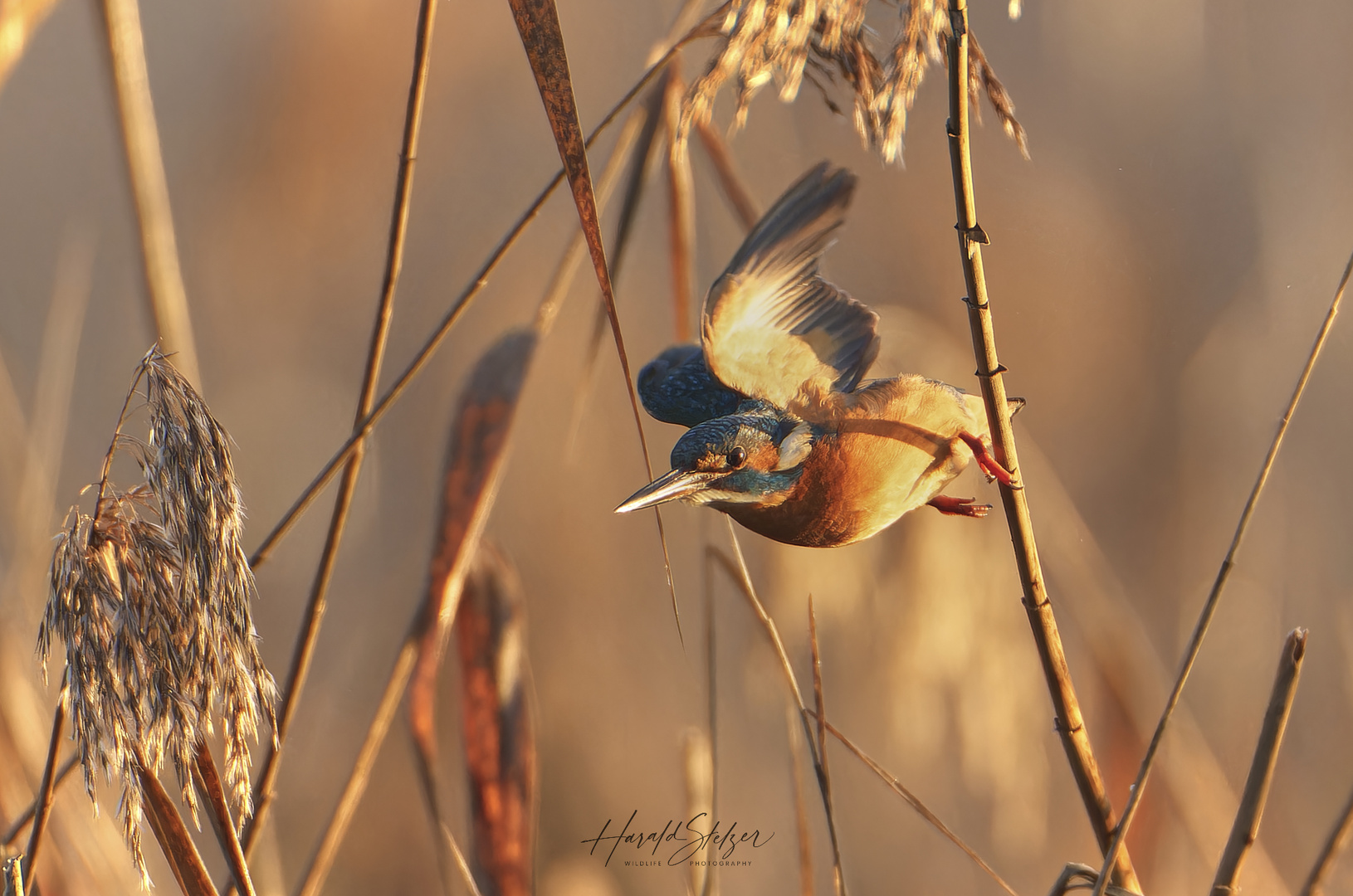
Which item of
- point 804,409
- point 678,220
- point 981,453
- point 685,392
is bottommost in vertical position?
point 981,453

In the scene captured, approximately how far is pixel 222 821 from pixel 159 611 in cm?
18

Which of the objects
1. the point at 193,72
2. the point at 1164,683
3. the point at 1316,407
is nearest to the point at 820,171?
the point at 1164,683

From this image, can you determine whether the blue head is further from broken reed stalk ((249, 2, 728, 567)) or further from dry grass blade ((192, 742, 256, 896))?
dry grass blade ((192, 742, 256, 896))

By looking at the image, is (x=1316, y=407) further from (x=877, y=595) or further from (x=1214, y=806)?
(x=877, y=595)

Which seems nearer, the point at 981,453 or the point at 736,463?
the point at 736,463

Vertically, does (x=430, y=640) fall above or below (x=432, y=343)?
below

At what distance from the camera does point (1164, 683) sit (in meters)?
1.59

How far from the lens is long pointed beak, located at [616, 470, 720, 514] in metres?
0.82

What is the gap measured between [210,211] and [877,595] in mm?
1481

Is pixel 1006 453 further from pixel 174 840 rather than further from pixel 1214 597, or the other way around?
pixel 174 840

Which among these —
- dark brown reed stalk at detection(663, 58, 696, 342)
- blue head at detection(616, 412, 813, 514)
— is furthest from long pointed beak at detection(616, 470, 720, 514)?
dark brown reed stalk at detection(663, 58, 696, 342)

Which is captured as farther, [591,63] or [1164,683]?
→ [591,63]

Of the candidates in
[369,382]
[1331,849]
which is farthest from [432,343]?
[1331,849]

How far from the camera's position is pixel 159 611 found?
28.7 inches
